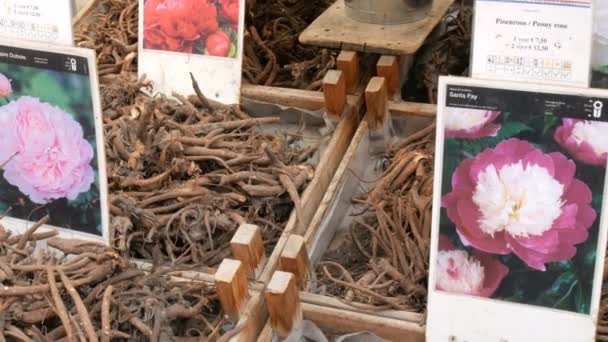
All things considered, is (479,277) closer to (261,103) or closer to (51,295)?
(51,295)

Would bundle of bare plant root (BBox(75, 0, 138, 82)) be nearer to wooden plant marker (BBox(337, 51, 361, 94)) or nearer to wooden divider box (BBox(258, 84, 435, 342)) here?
wooden plant marker (BBox(337, 51, 361, 94))

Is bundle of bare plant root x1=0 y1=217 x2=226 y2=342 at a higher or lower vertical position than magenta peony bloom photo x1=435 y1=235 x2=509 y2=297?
lower

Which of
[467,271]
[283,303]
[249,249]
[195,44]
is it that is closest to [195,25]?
[195,44]

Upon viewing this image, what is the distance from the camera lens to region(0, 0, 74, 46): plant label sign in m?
1.30

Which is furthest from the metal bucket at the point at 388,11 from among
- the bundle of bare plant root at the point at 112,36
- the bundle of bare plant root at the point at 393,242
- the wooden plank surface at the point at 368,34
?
the bundle of bare plant root at the point at 112,36

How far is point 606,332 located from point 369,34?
39.8 inches

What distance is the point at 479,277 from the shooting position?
1255mm

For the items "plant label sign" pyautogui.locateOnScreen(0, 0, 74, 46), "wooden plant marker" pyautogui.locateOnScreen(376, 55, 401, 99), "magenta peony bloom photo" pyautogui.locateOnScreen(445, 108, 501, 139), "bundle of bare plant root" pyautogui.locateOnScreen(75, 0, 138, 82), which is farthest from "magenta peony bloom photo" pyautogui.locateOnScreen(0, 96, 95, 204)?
"wooden plant marker" pyautogui.locateOnScreen(376, 55, 401, 99)

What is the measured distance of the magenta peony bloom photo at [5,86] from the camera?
138 centimetres

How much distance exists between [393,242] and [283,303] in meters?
0.29

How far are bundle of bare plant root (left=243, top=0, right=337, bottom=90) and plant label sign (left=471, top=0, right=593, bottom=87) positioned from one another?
100 centimetres

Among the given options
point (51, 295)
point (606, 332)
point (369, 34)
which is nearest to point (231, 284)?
point (51, 295)

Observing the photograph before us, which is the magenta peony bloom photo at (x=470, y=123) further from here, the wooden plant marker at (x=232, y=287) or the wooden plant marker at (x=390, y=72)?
the wooden plant marker at (x=390, y=72)

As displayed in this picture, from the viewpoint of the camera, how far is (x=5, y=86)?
1.38m
